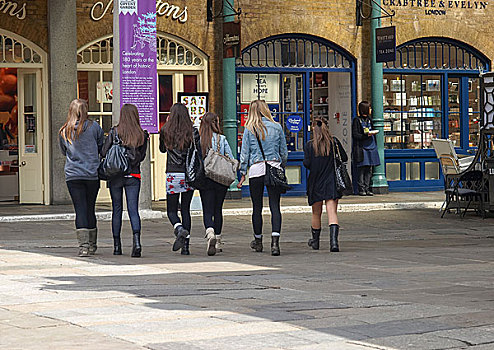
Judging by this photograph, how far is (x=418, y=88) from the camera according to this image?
23.6 m

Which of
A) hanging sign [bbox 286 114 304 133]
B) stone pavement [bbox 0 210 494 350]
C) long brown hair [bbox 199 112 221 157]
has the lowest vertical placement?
stone pavement [bbox 0 210 494 350]

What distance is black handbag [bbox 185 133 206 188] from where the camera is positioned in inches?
469

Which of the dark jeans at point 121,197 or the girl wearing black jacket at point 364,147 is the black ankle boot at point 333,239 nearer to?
the dark jeans at point 121,197

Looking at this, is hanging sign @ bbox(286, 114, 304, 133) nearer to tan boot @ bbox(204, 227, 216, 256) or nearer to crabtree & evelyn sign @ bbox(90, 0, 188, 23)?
crabtree & evelyn sign @ bbox(90, 0, 188, 23)

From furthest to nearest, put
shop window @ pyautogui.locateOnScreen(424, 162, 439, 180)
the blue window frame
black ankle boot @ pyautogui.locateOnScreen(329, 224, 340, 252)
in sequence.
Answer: shop window @ pyautogui.locateOnScreen(424, 162, 439, 180)
the blue window frame
black ankle boot @ pyautogui.locateOnScreen(329, 224, 340, 252)

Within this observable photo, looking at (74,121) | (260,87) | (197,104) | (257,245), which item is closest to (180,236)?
(257,245)

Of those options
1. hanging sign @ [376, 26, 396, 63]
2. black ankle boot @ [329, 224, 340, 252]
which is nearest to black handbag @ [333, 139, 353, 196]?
black ankle boot @ [329, 224, 340, 252]

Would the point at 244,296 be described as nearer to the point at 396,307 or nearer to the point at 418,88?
the point at 396,307

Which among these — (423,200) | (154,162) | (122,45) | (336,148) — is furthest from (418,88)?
(336,148)

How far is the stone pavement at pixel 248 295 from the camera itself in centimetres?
664

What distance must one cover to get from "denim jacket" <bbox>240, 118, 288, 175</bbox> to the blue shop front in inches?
353

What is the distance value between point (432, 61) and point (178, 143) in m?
13.0

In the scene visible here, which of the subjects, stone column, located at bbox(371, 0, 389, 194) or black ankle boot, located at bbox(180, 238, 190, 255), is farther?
stone column, located at bbox(371, 0, 389, 194)

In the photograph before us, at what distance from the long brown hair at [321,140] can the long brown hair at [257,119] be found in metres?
0.65
